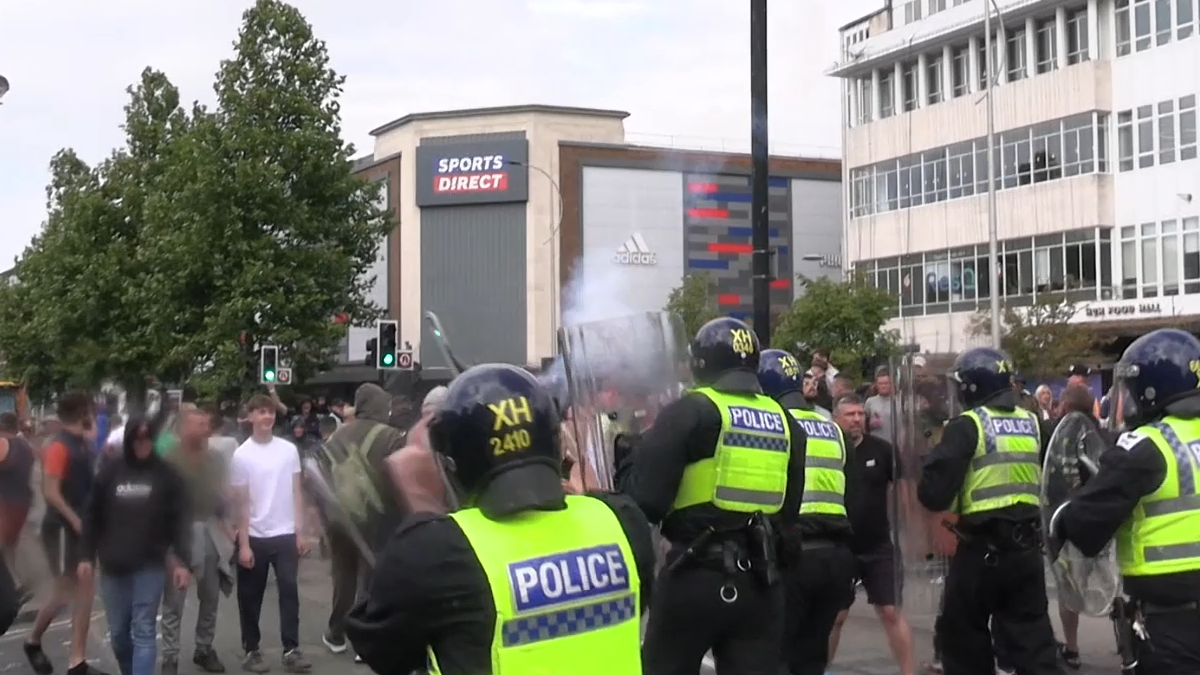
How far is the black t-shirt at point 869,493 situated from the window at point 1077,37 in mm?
34796

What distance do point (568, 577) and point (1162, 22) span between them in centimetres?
3892

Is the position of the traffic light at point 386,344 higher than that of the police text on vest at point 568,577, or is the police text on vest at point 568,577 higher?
the traffic light at point 386,344

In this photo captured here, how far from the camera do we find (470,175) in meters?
61.1

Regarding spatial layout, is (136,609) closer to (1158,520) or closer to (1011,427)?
(1011,427)

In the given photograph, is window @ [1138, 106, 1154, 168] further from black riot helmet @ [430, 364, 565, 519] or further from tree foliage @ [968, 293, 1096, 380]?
black riot helmet @ [430, 364, 565, 519]

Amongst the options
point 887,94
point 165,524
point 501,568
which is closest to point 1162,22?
point 887,94

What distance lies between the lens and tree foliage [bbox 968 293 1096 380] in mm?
35531

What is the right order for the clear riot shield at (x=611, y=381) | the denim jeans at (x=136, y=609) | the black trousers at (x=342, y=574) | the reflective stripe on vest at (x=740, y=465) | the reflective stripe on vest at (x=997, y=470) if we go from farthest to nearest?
the black trousers at (x=342, y=574)
the denim jeans at (x=136, y=609)
the clear riot shield at (x=611, y=381)
the reflective stripe on vest at (x=997, y=470)
the reflective stripe on vest at (x=740, y=465)

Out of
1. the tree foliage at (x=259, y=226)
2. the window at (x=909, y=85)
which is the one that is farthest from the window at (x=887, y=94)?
the tree foliage at (x=259, y=226)

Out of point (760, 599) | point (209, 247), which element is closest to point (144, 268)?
point (209, 247)

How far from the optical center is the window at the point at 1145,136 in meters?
38.5

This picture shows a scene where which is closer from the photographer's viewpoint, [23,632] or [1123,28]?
[23,632]

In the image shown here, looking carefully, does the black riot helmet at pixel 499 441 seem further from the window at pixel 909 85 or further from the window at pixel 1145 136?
the window at pixel 909 85

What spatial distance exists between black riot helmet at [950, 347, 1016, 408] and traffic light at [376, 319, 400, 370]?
16.1 meters
